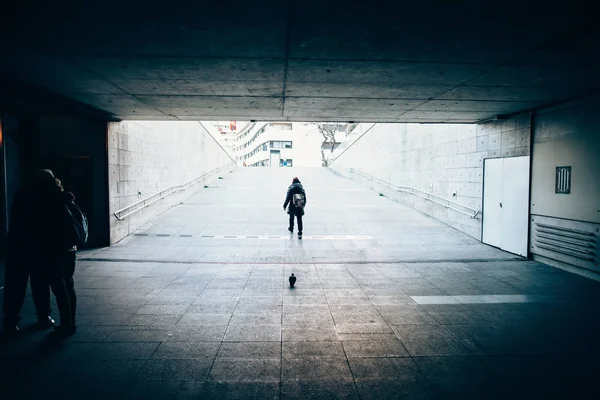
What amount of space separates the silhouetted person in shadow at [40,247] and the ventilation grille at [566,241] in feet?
30.6

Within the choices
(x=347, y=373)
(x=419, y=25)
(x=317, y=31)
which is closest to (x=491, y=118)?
(x=419, y=25)

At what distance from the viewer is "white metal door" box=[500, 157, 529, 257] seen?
30.3 feet

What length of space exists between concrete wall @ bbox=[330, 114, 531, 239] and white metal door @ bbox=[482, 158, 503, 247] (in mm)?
242

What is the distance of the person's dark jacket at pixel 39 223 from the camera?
4.47 metres

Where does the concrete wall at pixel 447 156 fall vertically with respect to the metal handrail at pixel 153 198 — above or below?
above

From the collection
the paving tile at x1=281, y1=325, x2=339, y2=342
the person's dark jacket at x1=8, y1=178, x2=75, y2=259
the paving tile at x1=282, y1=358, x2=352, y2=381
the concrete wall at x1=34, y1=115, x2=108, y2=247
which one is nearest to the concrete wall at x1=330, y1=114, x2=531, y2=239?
the paving tile at x1=281, y1=325, x2=339, y2=342

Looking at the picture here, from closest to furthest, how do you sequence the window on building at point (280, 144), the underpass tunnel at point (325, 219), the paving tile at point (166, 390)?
the paving tile at point (166, 390), the underpass tunnel at point (325, 219), the window on building at point (280, 144)

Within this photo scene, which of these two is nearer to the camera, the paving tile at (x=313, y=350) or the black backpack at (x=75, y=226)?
the paving tile at (x=313, y=350)

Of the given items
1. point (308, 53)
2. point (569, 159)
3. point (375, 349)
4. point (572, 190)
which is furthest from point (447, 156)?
point (375, 349)

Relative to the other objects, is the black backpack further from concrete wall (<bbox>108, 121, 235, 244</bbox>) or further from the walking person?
the walking person

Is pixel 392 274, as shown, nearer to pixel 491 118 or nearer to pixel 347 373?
pixel 347 373

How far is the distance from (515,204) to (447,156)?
12.6ft

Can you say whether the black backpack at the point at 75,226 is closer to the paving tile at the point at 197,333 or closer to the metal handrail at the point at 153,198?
the paving tile at the point at 197,333

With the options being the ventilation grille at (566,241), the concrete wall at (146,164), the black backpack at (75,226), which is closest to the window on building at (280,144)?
the concrete wall at (146,164)
